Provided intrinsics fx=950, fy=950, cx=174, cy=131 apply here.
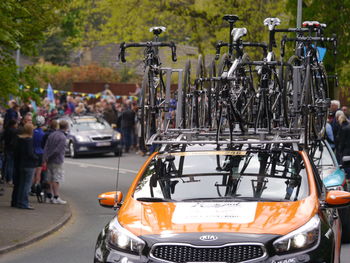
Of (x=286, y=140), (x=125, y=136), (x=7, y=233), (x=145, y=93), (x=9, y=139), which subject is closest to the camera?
(x=286, y=140)

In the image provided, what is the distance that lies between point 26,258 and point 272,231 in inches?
236

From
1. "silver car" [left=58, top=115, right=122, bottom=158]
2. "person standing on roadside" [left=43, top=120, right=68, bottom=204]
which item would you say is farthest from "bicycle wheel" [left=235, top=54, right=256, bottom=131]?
"silver car" [left=58, top=115, right=122, bottom=158]

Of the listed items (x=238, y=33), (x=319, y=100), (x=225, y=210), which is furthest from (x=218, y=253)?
(x=319, y=100)

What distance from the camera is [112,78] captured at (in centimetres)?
6350

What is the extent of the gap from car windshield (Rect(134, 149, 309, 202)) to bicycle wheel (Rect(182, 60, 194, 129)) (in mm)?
2457

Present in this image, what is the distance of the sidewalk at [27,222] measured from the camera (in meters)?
14.6

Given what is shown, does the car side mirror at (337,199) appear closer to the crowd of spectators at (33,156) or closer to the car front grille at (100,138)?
the crowd of spectators at (33,156)

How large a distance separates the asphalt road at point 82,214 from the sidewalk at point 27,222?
14 cm

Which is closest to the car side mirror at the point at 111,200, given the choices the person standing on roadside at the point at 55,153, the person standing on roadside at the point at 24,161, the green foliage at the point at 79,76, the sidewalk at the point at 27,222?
the sidewalk at the point at 27,222

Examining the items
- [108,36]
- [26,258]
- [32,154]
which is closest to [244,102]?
[26,258]

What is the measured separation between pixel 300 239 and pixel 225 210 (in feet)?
2.54

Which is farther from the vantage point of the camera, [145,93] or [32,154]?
[32,154]

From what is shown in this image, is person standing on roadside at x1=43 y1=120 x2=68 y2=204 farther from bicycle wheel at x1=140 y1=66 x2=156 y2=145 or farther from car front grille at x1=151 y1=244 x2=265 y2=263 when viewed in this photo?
car front grille at x1=151 y1=244 x2=265 y2=263

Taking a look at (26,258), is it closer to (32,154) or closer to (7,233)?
(7,233)
